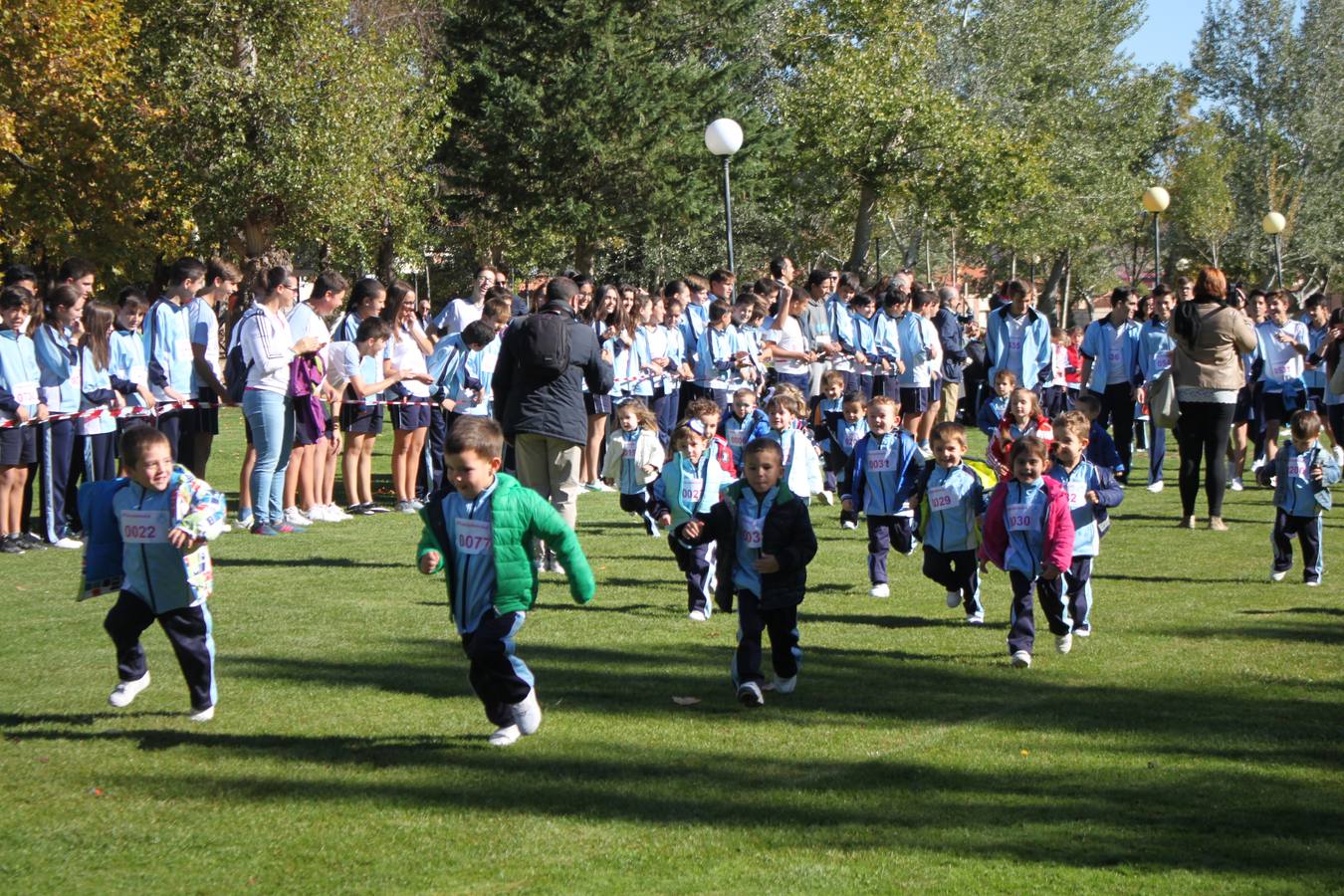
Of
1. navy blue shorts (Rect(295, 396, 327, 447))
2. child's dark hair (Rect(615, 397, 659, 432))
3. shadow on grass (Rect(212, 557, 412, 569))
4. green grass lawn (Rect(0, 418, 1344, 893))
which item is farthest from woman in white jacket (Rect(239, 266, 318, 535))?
child's dark hair (Rect(615, 397, 659, 432))

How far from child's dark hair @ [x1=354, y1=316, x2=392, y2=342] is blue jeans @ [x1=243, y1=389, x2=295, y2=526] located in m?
1.28

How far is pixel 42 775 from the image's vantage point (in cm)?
627

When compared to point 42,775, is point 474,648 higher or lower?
higher

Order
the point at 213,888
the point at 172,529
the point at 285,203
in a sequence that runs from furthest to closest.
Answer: the point at 285,203, the point at 172,529, the point at 213,888

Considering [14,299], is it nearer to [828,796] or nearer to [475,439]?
[475,439]

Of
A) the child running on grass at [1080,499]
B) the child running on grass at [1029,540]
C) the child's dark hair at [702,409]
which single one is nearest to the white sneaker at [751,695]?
the child running on grass at [1029,540]

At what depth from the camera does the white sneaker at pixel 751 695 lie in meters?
7.37

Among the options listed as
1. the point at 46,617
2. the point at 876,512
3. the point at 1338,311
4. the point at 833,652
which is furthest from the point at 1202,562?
the point at 46,617

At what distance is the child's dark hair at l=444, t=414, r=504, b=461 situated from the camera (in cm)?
642

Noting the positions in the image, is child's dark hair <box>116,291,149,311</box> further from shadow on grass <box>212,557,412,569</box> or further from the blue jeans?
shadow on grass <box>212,557,412,569</box>

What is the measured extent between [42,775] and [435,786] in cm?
167

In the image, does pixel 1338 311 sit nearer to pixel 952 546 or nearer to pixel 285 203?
pixel 952 546

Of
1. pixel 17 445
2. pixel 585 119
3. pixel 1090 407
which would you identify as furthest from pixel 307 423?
pixel 585 119

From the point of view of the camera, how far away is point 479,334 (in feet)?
42.1
